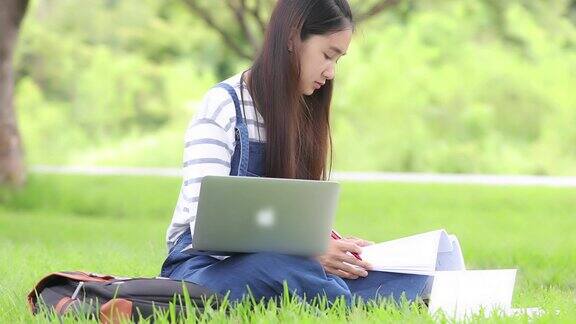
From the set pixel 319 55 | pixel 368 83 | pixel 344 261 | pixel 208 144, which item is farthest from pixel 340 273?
pixel 368 83

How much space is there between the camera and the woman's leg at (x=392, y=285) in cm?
410

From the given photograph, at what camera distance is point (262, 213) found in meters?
3.55

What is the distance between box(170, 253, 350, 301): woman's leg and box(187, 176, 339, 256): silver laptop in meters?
0.09

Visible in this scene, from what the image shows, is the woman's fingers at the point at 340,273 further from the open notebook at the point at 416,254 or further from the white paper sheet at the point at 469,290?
the white paper sheet at the point at 469,290

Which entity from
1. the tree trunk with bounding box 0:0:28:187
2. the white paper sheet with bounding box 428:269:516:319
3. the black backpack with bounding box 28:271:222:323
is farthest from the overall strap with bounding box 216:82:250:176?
the tree trunk with bounding box 0:0:28:187

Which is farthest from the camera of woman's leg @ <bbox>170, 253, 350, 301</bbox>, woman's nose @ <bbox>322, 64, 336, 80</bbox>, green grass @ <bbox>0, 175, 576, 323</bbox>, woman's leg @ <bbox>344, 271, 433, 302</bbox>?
green grass @ <bbox>0, 175, 576, 323</bbox>

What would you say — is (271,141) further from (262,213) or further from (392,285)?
(392,285)

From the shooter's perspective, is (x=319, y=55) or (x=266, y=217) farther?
(x=319, y=55)

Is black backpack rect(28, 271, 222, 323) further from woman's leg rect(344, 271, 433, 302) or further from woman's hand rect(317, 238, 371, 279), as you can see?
woman's leg rect(344, 271, 433, 302)

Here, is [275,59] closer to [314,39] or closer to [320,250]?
[314,39]

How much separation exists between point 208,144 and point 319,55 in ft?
1.65

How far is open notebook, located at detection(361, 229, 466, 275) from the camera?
3.89 metres

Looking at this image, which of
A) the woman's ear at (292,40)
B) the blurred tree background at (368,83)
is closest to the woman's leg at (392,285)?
the woman's ear at (292,40)

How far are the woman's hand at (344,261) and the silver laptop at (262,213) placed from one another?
20cm
